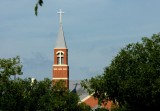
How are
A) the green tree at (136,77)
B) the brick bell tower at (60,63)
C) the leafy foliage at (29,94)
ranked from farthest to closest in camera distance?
1. the brick bell tower at (60,63)
2. the leafy foliage at (29,94)
3. the green tree at (136,77)

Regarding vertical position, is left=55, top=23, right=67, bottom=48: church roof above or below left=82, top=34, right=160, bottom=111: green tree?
above

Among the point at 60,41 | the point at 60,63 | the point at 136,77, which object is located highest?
the point at 60,41

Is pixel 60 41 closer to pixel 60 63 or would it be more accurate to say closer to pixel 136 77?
pixel 60 63

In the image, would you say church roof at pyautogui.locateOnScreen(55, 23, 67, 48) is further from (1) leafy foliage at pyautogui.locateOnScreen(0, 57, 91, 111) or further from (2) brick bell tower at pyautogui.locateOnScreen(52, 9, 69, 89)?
(1) leafy foliage at pyautogui.locateOnScreen(0, 57, 91, 111)

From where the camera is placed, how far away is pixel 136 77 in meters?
54.6

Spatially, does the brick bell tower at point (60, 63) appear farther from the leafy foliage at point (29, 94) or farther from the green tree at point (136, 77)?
the green tree at point (136, 77)

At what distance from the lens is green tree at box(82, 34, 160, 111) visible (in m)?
53.2

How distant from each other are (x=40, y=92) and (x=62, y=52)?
36.2 metres

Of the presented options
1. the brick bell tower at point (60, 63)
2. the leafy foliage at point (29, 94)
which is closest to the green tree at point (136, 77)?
the leafy foliage at point (29, 94)

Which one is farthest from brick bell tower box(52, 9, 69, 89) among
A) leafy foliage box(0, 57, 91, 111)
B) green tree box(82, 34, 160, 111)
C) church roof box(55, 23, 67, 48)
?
green tree box(82, 34, 160, 111)

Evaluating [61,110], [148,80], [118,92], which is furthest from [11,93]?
[148,80]

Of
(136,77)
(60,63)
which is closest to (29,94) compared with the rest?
(136,77)

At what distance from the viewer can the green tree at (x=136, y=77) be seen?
53.2 m

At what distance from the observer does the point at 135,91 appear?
176 ft
